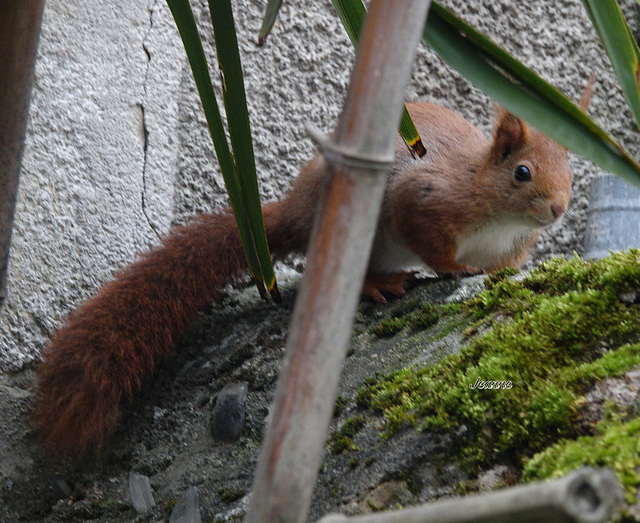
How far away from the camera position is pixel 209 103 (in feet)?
3.69

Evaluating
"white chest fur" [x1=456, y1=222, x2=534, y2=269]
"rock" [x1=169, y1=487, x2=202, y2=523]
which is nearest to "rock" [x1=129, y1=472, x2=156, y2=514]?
"rock" [x1=169, y1=487, x2=202, y2=523]

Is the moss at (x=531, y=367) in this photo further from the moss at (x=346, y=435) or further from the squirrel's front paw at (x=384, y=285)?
the squirrel's front paw at (x=384, y=285)

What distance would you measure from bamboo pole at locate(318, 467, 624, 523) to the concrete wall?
5.07 feet

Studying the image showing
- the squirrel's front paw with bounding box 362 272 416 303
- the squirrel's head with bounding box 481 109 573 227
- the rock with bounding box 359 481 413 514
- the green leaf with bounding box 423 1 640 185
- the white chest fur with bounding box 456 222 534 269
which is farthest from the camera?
the white chest fur with bounding box 456 222 534 269

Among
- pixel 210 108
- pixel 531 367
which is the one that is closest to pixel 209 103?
pixel 210 108

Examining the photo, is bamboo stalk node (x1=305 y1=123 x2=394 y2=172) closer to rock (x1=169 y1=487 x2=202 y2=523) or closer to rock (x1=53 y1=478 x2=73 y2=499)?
rock (x1=169 y1=487 x2=202 y2=523)

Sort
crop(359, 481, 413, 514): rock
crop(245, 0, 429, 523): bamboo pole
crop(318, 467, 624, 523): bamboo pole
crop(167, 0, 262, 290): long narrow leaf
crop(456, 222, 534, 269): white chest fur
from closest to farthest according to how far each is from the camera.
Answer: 1. crop(318, 467, 624, 523): bamboo pole
2. crop(245, 0, 429, 523): bamboo pole
3. crop(359, 481, 413, 514): rock
4. crop(167, 0, 262, 290): long narrow leaf
5. crop(456, 222, 534, 269): white chest fur

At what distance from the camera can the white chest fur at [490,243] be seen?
2002mm

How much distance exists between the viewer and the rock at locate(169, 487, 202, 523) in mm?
1245

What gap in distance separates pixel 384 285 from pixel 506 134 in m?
0.57

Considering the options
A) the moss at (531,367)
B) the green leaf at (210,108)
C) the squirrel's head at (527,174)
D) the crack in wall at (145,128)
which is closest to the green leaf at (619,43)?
the moss at (531,367)

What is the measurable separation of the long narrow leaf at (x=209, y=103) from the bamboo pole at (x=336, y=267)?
589 mm

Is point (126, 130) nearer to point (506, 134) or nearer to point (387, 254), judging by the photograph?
point (387, 254)

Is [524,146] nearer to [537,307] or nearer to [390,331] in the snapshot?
[390,331]
